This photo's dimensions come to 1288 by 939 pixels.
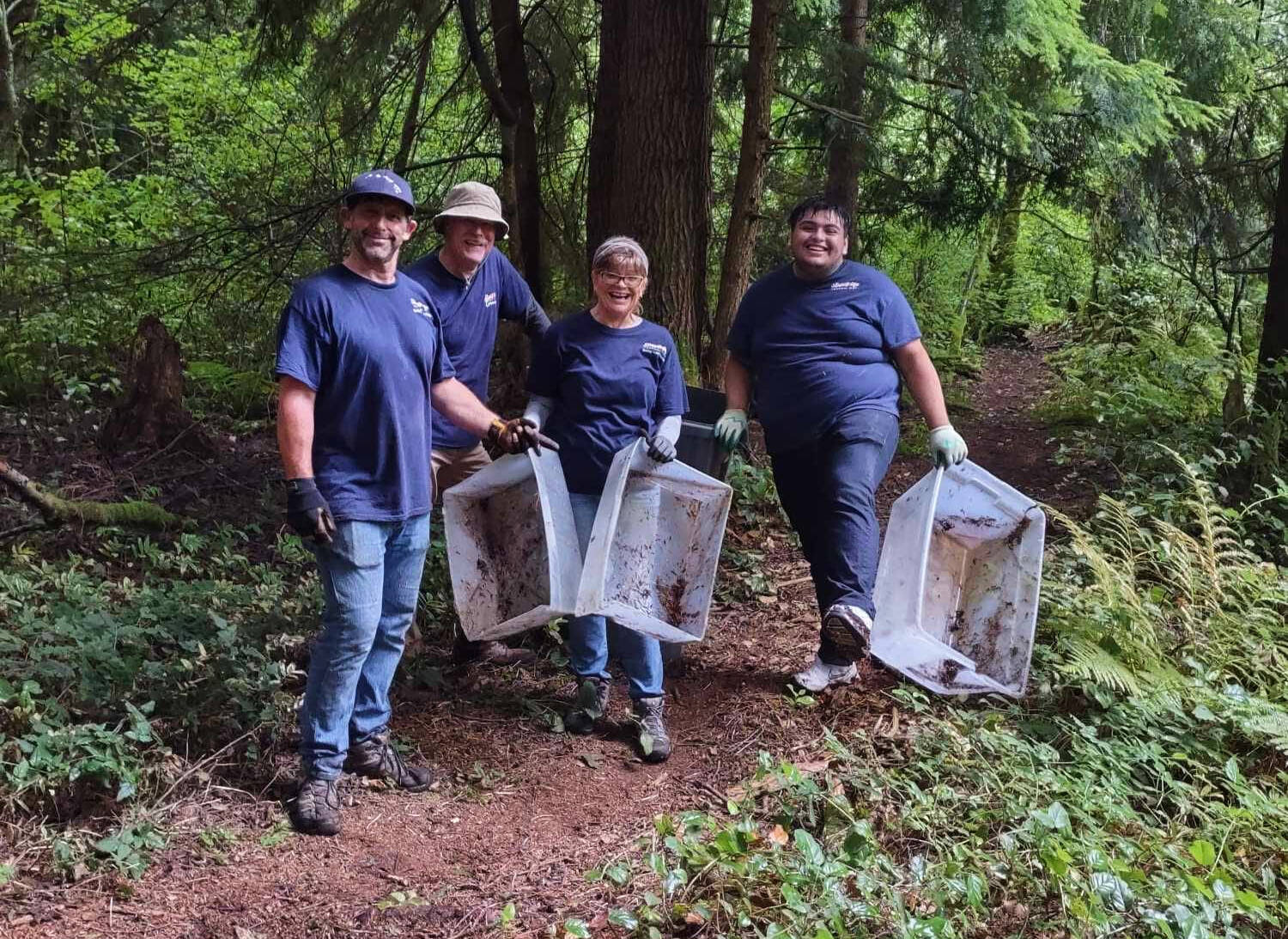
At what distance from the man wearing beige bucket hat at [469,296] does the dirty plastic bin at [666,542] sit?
2.65ft

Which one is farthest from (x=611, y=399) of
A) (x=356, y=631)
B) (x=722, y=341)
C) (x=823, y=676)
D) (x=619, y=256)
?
(x=722, y=341)

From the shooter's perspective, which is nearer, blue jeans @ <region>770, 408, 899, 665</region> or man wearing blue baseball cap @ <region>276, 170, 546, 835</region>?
man wearing blue baseball cap @ <region>276, 170, 546, 835</region>

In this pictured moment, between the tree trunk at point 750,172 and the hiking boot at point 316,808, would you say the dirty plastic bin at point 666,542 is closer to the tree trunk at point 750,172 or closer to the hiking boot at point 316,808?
the hiking boot at point 316,808

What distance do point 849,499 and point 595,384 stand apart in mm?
1111

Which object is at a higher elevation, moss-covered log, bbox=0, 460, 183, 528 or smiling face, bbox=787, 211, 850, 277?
smiling face, bbox=787, 211, 850, 277

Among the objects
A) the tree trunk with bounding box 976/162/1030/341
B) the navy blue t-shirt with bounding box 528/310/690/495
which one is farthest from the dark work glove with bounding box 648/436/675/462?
the tree trunk with bounding box 976/162/1030/341

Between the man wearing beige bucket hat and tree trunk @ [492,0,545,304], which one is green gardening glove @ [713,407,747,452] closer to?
the man wearing beige bucket hat

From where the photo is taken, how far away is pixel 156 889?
2943 mm

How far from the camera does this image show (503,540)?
4156mm

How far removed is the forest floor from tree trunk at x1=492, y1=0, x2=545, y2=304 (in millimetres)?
2918

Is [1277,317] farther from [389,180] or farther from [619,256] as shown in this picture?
[389,180]

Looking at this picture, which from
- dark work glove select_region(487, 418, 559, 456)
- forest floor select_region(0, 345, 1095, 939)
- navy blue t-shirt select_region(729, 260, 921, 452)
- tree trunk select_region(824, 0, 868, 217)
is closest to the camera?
forest floor select_region(0, 345, 1095, 939)

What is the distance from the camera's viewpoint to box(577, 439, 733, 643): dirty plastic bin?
3965 millimetres

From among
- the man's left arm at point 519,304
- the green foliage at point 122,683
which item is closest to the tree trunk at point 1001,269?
the man's left arm at point 519,304
